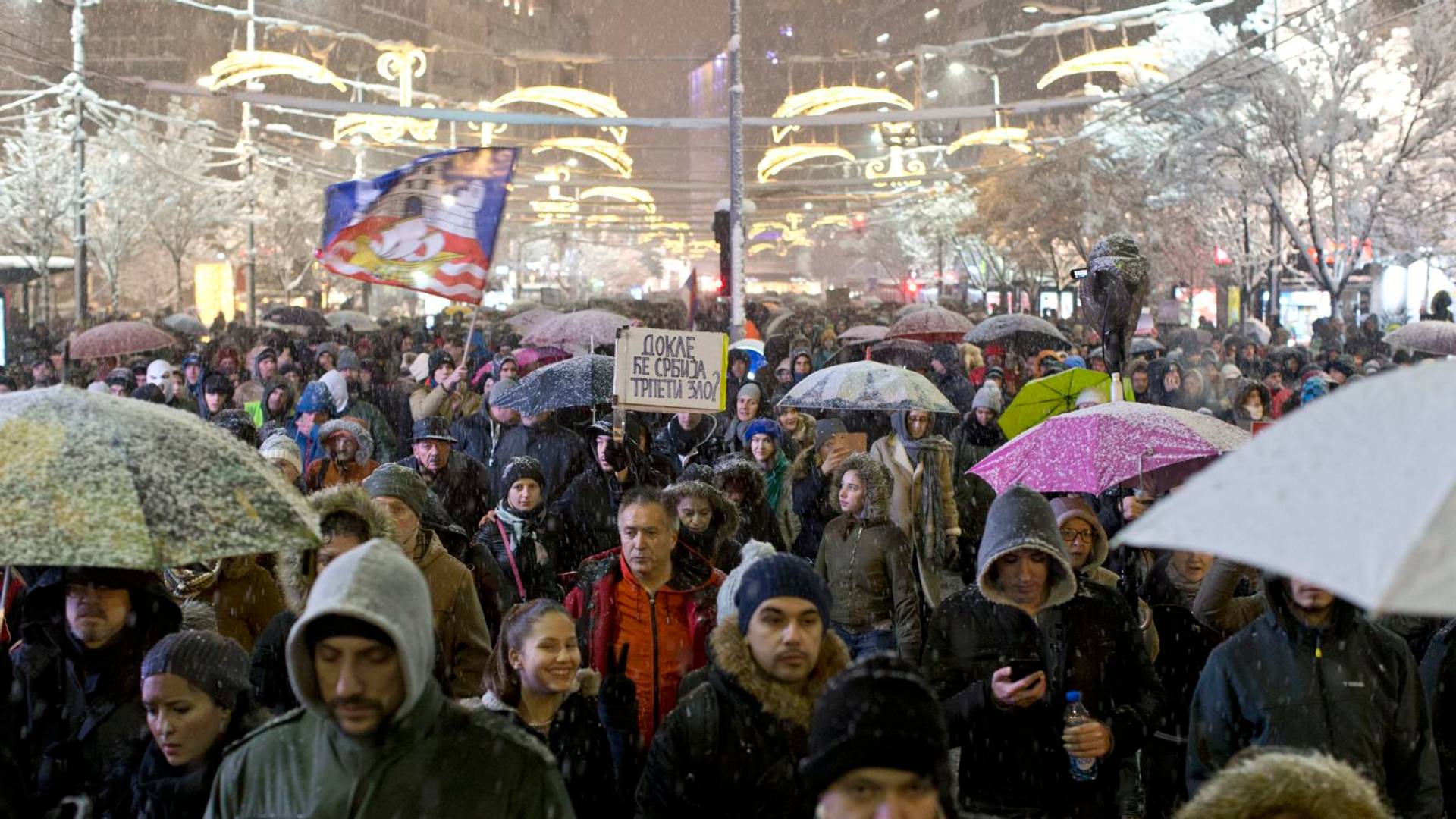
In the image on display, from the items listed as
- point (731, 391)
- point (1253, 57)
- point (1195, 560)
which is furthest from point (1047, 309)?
point (1195, 560)

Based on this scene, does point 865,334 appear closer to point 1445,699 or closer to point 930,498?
point 930,498

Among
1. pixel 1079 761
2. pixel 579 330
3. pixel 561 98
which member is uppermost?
pixel 561 98

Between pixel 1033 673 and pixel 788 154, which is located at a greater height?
pixel 788 154

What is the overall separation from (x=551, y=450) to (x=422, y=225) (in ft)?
5.52

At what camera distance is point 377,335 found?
32.1 metres

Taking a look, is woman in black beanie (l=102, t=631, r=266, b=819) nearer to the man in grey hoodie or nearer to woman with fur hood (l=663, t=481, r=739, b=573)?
the man in grey hoodie

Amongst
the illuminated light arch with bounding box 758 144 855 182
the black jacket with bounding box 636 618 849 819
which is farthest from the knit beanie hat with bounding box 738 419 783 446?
the illuminated light arch with bounding box 758 144 855 182

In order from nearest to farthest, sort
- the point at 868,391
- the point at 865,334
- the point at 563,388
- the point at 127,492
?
1. the point at 127,492
2. the point at 563,388
3. the point at 868,391
4. the point at 865,334

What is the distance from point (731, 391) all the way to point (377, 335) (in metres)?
17.6

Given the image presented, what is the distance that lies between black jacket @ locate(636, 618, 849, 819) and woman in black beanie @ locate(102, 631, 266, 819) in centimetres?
106

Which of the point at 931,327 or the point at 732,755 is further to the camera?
the point at 931,327

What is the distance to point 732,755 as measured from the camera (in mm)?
4082

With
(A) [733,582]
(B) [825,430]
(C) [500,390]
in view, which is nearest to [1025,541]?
(A) [733,582]

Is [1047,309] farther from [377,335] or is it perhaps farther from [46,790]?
[46,790]
